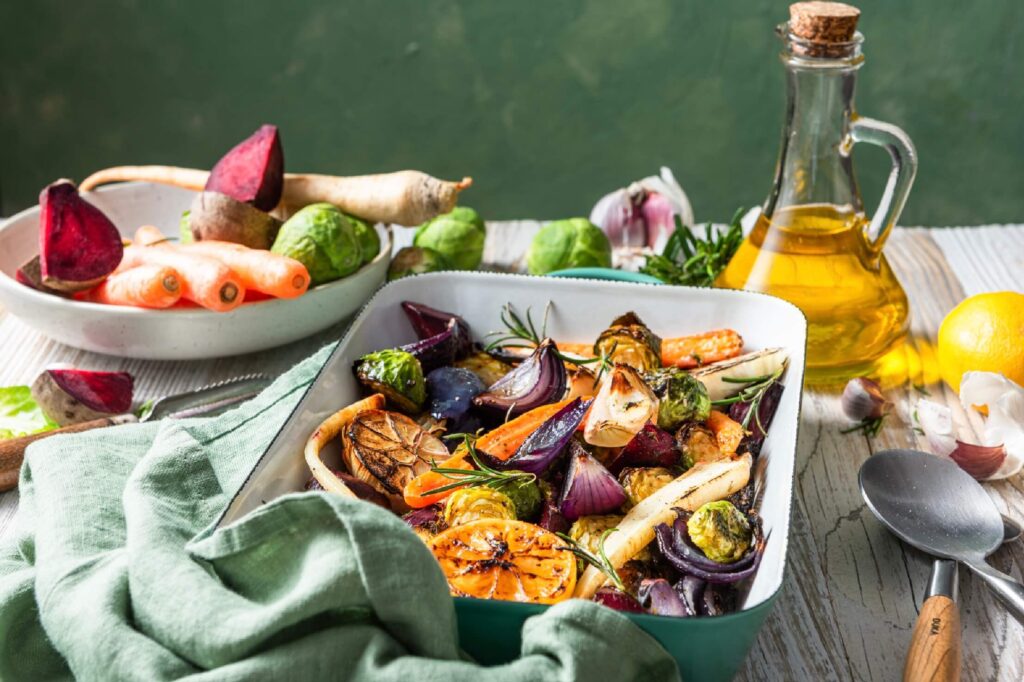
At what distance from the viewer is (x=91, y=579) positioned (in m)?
0.88

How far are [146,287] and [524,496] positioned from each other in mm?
686

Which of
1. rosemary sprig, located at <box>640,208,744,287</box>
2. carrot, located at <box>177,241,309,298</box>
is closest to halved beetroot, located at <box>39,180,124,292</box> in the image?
carrot, located at <box>177,241,309,298</box>

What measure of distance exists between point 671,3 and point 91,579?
2.49 meters

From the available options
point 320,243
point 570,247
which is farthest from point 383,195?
point 570,247

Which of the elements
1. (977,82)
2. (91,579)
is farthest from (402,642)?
(977,82)

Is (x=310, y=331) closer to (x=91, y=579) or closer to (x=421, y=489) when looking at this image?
(x=421, y=489)

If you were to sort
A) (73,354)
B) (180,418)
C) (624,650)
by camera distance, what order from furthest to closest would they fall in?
(73,354), (180,418), (624,650)

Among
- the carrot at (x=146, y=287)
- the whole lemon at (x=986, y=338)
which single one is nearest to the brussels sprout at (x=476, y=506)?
the carrot at (x=146, y=287)

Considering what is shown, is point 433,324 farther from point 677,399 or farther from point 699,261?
point 699,261

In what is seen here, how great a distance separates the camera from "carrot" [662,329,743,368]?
1.25 meters

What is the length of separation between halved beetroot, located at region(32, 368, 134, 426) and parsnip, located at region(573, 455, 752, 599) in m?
0.73

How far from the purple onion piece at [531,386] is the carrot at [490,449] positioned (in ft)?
0.06

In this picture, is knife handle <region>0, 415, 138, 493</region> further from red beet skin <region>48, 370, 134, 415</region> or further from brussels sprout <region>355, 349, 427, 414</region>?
brussels sprout <region>355, 349, 427, 414</region>

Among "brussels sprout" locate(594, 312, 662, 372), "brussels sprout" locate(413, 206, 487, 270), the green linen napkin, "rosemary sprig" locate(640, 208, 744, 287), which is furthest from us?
Answer: "brussels sprout" locate(413, 206, 487, 270)
